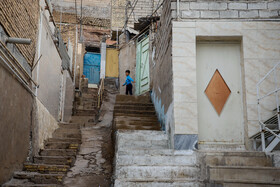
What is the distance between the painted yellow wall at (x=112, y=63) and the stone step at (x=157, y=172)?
13.8 metres

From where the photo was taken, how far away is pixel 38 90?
310 inches

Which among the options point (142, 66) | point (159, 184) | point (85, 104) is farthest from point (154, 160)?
point (85, 104)

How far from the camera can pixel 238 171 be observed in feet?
14.6

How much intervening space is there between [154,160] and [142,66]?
8624 mm

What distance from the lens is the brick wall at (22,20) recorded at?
5.33 metres

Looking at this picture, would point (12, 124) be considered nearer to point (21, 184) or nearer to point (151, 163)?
point (21, 184)

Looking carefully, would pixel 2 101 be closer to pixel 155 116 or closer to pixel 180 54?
pixel 180 54

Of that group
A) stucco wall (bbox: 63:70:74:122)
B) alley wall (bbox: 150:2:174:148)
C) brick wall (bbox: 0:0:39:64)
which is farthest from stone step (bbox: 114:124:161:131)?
stucco wall (bbox: 63:70:74:122)

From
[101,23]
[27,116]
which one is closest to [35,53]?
[27,116]

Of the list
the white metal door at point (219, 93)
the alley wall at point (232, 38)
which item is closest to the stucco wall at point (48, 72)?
the alley wall at point (232, 38)

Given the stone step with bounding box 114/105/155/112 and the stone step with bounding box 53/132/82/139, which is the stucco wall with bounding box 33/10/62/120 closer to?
the stone step with bounding box 53/132/82/139

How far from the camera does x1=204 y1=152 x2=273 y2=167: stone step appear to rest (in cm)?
496

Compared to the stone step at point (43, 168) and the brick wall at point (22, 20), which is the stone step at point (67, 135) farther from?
the brick wall at point (22, 20)

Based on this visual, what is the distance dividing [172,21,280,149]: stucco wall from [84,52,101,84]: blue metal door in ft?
46.0
